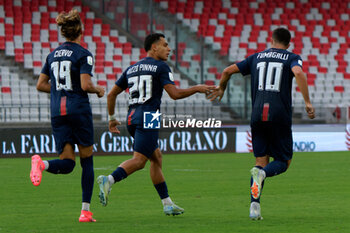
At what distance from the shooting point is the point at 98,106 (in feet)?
72.3

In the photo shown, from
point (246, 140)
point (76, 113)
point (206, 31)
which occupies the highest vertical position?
point (206, 31)

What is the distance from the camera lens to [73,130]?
24.3 feet

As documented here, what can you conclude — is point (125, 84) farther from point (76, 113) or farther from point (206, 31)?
point (206, 31)

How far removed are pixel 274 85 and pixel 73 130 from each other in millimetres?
2156

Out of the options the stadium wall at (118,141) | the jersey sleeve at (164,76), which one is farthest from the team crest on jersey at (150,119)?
the stadium wall at (118,141)

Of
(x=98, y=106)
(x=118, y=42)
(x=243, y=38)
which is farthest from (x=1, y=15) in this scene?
(x=243, y=38)

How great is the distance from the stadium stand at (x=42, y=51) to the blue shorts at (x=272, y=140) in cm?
1378

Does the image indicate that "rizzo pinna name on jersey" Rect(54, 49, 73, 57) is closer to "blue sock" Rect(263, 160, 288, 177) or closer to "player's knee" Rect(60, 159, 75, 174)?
"player's knee" Rect(60, 159, 75, 174)

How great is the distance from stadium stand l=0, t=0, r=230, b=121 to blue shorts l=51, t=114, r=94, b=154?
13.6m

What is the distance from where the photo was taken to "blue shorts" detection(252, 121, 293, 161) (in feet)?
25.8

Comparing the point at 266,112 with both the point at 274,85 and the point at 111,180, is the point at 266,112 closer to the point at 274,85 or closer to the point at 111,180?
the point at 274,85

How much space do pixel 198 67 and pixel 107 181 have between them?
17.5 meters

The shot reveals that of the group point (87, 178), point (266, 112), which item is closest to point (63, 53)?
point (87, 178)

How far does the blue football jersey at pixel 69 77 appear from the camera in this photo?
7305 millimetres
